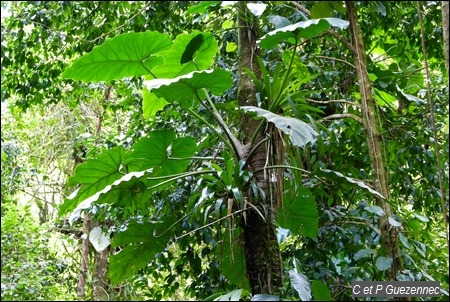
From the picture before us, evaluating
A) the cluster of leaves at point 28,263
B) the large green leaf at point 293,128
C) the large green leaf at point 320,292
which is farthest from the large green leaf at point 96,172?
the cluster of leaves at point 28,263

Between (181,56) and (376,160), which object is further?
(181,56)

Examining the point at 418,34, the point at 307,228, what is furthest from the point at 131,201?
the point at 418,34

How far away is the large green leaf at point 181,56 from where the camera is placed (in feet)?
6.40

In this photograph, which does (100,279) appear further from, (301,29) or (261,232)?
(301,29)

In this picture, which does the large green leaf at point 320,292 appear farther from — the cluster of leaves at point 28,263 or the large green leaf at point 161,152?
the cluster of leaves at point 28,263

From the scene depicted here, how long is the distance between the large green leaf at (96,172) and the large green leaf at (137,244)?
184mm

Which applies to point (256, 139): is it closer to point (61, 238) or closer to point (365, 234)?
point (365, 234)

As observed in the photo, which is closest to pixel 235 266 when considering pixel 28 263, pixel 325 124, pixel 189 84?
pixel 189 84

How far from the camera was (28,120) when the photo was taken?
229 inches

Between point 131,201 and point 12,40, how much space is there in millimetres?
1731

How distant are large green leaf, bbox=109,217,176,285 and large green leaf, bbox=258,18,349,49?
73cm

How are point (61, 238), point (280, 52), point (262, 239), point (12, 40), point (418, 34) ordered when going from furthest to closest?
point (61, 238) < point (12, 40) < point (418, 34) < point (280, 52) < point (262, 239)

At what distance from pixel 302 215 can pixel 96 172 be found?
2.35 ft

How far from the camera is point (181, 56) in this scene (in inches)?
74.4
